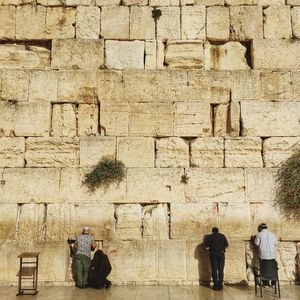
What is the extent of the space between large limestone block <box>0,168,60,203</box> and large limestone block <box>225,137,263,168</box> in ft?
12.9

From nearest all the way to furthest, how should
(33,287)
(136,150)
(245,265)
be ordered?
(33,287) < (245,265) < (136,150)

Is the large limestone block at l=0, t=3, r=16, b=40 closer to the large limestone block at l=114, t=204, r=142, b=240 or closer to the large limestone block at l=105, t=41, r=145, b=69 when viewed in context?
the large limestone block at l=105, t=41, r=145, b=69

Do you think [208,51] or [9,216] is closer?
[9,216]

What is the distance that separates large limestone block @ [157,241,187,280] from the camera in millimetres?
8664

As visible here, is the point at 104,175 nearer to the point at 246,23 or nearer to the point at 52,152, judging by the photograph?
the point at 52,152

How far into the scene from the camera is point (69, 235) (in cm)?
895

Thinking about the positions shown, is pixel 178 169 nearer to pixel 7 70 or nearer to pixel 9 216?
pixel 9 216

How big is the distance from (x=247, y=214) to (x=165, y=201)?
1831 millimetres

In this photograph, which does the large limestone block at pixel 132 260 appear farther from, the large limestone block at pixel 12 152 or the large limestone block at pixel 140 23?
the large limestone block at pixel 140 23

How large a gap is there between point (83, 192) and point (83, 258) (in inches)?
58.3

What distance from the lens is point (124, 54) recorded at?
32.9 ft

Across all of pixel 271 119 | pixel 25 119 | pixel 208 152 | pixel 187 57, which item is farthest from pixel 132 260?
pixel 187 57

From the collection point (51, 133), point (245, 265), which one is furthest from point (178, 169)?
point (51, 133)

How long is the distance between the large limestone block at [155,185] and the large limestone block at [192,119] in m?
1.00
